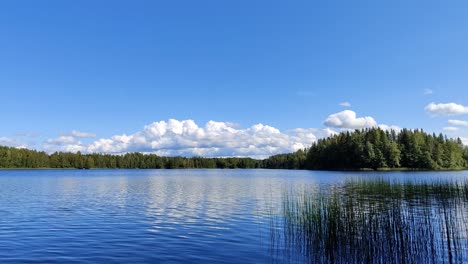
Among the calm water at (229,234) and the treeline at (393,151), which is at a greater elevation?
the treeline at (393,151)

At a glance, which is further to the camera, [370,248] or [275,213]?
[275,213]

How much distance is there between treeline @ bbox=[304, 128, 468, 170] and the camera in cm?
11338

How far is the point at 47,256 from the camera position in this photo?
14.3m

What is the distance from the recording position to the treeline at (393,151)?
113375 millimetres

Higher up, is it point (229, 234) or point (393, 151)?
point (393, 151)

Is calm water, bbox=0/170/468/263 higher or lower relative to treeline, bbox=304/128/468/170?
lower

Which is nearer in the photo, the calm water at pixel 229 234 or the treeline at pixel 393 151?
the calm water at pixel 229 234

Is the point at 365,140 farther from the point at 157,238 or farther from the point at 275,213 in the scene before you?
the point at 157,238

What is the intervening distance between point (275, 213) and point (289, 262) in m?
11.7

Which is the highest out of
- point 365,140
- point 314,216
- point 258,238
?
point 365,140

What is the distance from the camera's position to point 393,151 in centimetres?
11231

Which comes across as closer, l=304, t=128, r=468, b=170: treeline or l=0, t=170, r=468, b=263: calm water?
l=0, t=170, r=468, b=263: calm water

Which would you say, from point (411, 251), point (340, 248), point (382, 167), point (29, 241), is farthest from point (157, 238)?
point (382, 167)

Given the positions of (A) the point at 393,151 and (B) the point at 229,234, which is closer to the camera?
(B) the point at 229,234
